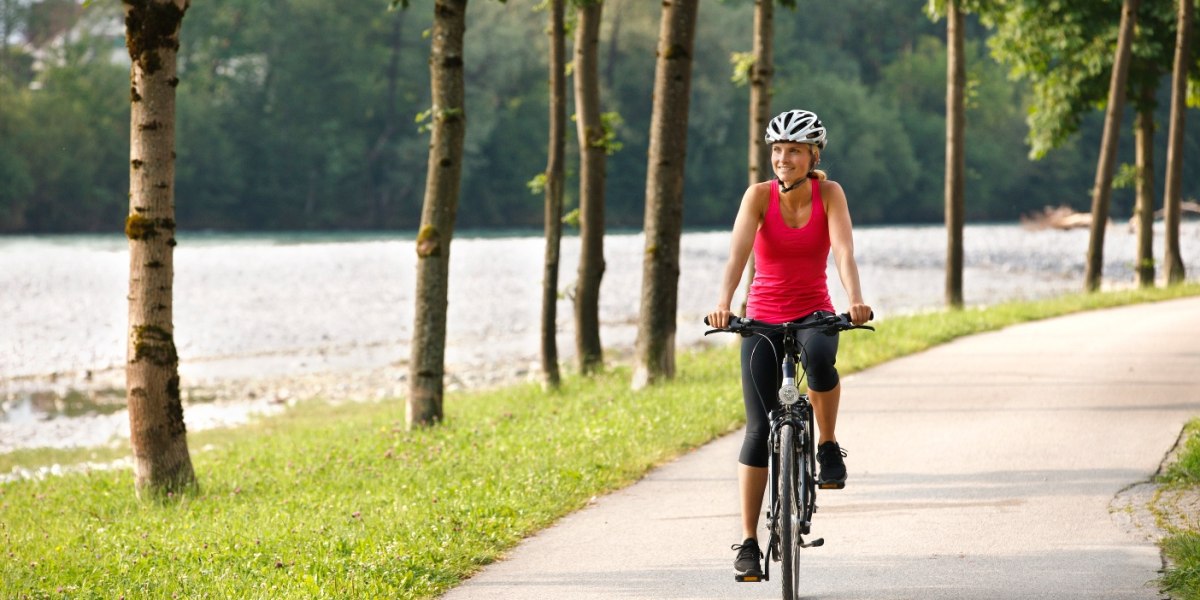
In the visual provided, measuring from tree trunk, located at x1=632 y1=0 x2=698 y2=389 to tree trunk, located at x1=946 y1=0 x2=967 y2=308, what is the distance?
9682 mm

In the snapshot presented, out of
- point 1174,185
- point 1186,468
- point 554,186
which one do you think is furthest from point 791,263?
point 1174,185

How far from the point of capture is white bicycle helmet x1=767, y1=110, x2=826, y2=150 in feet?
19.2

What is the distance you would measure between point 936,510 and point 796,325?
2778mm

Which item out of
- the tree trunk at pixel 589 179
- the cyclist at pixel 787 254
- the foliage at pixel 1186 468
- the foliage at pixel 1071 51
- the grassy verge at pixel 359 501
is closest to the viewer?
the cyclist at pixel 787 254

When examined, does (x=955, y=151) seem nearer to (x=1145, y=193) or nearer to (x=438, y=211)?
(x=1145, y=193)

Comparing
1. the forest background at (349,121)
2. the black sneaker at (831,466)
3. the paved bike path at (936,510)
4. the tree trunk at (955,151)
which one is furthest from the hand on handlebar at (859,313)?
the forest background at (349,121)

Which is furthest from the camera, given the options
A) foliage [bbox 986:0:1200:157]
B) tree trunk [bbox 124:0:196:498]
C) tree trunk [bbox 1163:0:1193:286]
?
foliage [bbox 986:0:1200:157]

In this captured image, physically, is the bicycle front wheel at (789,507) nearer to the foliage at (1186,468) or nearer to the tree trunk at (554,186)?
the foliage at (1186,468)

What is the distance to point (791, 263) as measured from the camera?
5953 mm

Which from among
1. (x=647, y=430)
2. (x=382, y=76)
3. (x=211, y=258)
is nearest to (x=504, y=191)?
(x=382, y=76)

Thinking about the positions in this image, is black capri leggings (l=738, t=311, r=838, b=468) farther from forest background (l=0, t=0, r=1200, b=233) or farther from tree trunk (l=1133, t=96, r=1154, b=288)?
forest background (l=0, t=0, r=1200, b=233)

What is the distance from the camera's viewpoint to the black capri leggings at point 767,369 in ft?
19.4

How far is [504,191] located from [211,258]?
3047cm

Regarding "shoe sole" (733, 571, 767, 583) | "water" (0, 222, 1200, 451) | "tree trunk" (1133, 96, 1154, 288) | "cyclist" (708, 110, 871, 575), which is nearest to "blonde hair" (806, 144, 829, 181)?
"cyclist" (708, 110, 871, 575)
